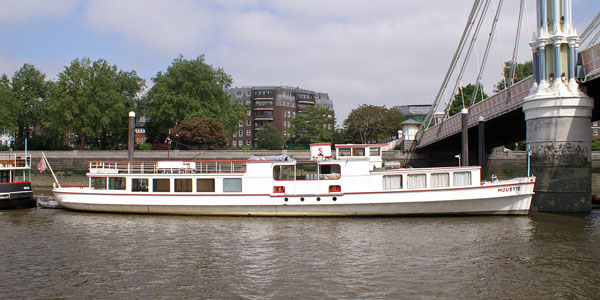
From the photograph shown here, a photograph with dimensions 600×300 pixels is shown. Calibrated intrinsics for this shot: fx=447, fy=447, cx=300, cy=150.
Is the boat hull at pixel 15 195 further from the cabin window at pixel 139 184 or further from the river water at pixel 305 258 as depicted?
the cabin window at pixel 139 184

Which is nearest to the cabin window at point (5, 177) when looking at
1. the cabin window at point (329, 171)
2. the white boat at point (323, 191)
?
the white boat at point (323, 191)

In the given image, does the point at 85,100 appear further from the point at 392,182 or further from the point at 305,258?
the point at 305,258

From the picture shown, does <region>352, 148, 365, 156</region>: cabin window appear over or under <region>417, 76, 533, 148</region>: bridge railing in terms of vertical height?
under

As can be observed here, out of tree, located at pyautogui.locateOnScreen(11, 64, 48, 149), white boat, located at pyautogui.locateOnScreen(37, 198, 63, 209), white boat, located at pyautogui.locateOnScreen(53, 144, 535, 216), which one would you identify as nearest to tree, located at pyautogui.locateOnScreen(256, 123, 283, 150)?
tree, located at pyautogui.locateOnScreen(11, 64, 48, 149)

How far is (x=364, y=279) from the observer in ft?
44.4

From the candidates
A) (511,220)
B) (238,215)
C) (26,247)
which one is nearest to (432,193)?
(511,220)

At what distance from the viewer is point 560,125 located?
24.4m

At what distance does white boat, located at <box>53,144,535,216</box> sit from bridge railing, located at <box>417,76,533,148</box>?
268 inches

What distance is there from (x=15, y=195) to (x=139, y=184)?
8226mm

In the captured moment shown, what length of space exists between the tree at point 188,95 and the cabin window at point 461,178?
45.9 m

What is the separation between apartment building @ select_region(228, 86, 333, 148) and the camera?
100875mm

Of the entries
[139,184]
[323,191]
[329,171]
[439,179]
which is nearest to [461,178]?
[439,179]

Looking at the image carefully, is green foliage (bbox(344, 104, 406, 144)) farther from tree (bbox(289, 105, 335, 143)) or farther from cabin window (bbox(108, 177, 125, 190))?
cabin window (bbox(108, 177, 125, 190))

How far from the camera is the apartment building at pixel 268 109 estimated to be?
101 metres
